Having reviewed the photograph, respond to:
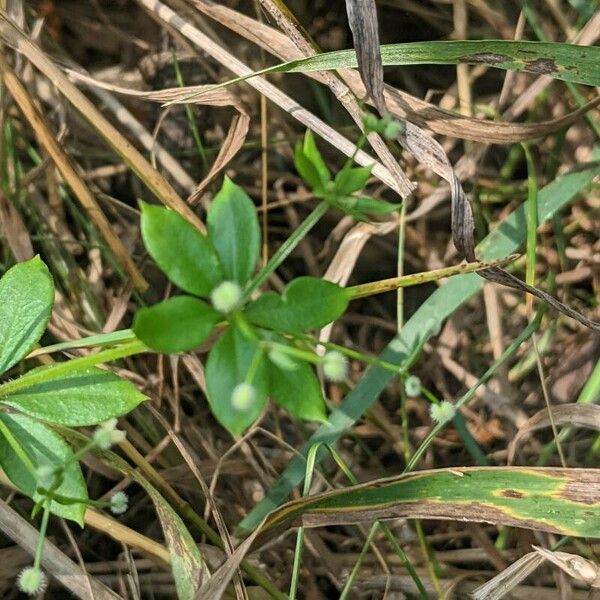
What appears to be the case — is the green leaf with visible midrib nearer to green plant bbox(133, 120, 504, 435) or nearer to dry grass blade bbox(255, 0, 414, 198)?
dry grass blade bbox(255, 0, 414, 198)

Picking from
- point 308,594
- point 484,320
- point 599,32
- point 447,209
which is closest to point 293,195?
point 447,209

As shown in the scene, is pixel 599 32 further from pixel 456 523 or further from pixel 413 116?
pixel 456 523

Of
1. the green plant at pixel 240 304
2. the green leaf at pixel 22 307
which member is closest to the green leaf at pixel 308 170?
the green plant at pixel 240 304

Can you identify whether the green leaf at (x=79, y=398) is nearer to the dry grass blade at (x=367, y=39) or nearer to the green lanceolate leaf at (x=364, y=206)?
the green lanceolate leaf at (x=364, y=206)

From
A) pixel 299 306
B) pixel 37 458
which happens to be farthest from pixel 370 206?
pixel 37 458

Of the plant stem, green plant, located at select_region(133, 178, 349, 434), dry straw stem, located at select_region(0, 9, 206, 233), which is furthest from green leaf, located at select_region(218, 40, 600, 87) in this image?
the plant stem

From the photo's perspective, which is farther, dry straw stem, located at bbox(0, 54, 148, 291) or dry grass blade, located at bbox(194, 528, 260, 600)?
dry straw stem, located at bbox(0, 54, 148, 291)

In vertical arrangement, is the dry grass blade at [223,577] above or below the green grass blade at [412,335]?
below
